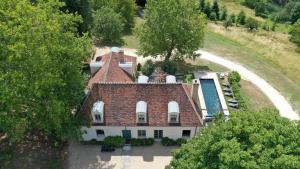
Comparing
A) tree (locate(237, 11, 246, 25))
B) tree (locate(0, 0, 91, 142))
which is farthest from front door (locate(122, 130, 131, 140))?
tree (locate(237, 11, 246, 25))

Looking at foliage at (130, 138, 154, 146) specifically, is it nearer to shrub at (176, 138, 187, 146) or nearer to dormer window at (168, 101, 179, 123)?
shrub at (176, 138, 187, 146)

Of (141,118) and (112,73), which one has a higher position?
(112,73)

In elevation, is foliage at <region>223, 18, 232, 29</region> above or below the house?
above

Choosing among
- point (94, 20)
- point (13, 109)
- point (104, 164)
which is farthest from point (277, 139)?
point (94, 20)

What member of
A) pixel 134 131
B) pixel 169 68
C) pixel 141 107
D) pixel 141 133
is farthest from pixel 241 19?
pixel 134 131

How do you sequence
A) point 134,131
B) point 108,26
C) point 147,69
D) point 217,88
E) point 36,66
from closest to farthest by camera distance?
1. point 36,66
2. point 134,131
3. point 217,88
4. point 147,69
5. point 108,26

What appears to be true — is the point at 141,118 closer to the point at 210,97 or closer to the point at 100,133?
the point at 100,133

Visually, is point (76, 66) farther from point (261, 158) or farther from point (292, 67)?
point (292, 67)
